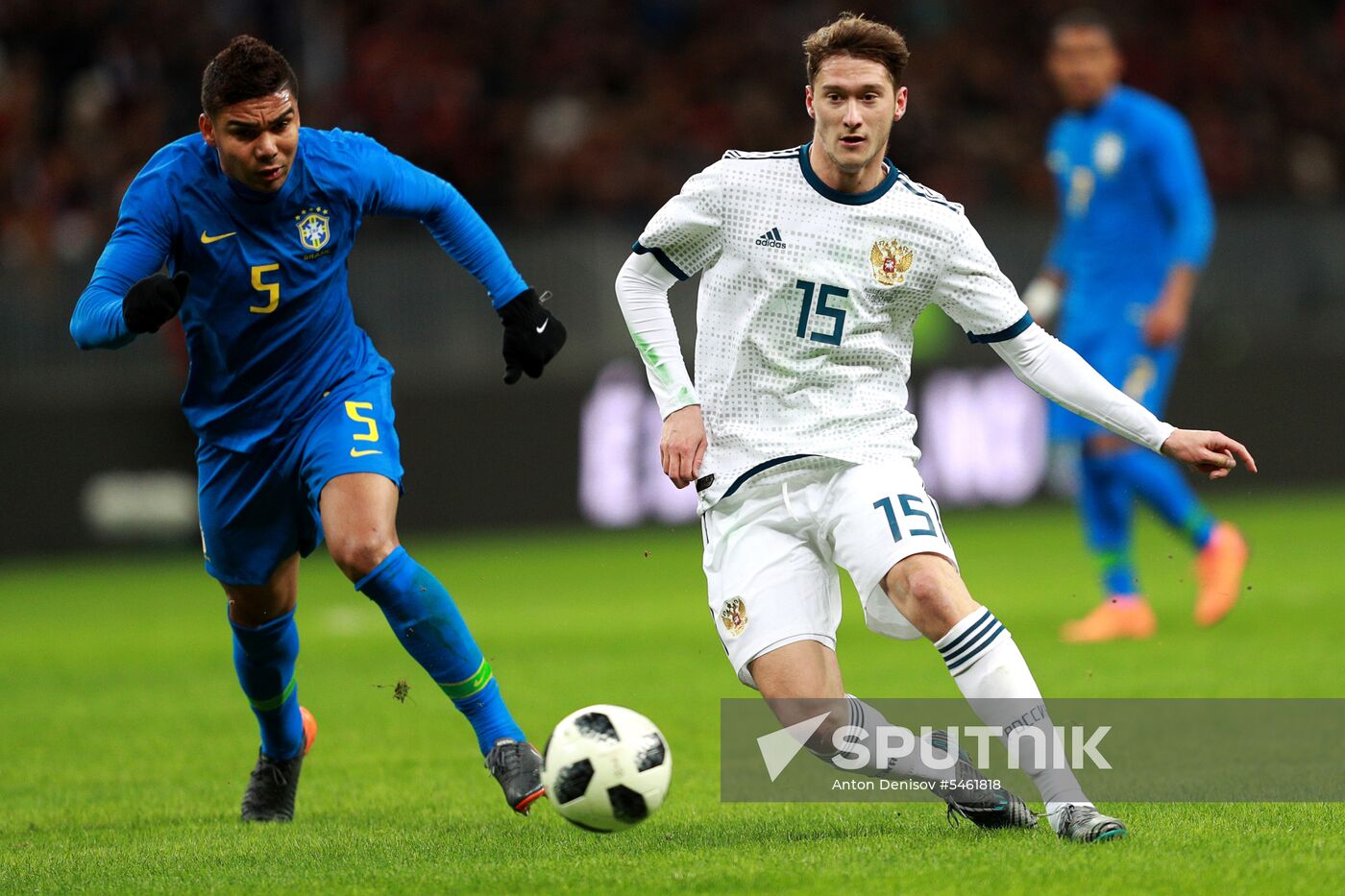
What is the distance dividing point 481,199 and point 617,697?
985 centimetres

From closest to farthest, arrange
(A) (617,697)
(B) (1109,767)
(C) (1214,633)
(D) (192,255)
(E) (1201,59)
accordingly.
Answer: (D) (192,255)
(B) (1109,767)
(A) (617,697)
(C) (1214,633)
(E) (1201,59)

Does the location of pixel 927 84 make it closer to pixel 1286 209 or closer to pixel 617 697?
pixel 1286 209

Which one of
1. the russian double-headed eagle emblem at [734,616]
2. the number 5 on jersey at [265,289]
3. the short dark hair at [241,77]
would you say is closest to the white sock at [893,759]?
the russian double-headed eagle emblem at [734,616]

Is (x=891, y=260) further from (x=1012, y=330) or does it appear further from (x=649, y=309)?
(x=649, y=309)

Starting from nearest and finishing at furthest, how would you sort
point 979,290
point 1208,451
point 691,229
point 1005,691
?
1. point 1005,691
2. point 1208,451
3. point 979,290
4. point 691,229

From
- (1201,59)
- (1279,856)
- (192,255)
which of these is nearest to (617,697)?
(192,255)

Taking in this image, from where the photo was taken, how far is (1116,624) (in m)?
8.88

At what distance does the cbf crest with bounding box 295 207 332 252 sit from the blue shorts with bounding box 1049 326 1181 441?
4646 mm

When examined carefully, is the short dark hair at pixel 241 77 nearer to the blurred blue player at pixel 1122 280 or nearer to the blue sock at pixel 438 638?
the blue sock at pixel 438 638

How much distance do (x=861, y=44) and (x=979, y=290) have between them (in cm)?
68

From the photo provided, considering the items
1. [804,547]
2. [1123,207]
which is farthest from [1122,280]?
[804,547]

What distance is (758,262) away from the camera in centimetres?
490

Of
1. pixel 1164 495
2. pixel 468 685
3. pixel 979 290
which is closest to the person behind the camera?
pixel 979 290

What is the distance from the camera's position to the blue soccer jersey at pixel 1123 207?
9.01 m
